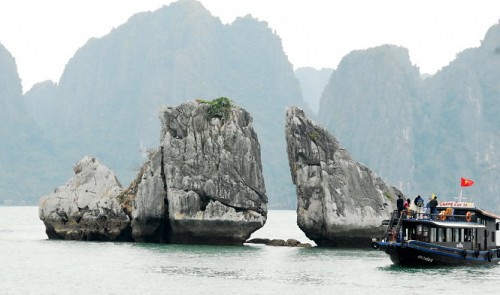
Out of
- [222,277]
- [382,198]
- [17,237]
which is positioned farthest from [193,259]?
[17,237]

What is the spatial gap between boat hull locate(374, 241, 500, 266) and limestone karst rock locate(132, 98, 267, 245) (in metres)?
14.9

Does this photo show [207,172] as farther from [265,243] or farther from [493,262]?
[493,262]

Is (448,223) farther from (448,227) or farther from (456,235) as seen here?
(456,235)

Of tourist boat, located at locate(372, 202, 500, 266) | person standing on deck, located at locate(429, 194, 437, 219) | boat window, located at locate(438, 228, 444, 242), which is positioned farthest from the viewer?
person standing on deck, located at locate(429, 194, 437, 219)

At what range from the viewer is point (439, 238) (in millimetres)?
49438

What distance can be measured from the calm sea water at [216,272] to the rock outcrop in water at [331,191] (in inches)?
96.6

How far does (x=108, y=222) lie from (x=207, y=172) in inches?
320

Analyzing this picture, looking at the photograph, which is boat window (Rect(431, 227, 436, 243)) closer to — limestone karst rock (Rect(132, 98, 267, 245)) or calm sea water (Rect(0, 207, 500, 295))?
calm sea water (Rect(0, 207, 500, 295))

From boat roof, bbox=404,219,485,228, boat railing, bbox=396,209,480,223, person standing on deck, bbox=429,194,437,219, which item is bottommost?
boat roof, bbox=404,219,485,228

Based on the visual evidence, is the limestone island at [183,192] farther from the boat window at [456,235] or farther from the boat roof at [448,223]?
the boat window at [456,235]

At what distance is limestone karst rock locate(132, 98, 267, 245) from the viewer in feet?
202

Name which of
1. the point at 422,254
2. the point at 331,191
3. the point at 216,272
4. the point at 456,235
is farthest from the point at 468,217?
the point at 216,272

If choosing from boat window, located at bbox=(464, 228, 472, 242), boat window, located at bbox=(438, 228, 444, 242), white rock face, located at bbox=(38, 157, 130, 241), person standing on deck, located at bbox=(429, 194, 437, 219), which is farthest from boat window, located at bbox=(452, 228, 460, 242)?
white rock face, located at bbox=(38, 157, 130, 241)

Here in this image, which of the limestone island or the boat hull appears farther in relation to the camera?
the limestone island
